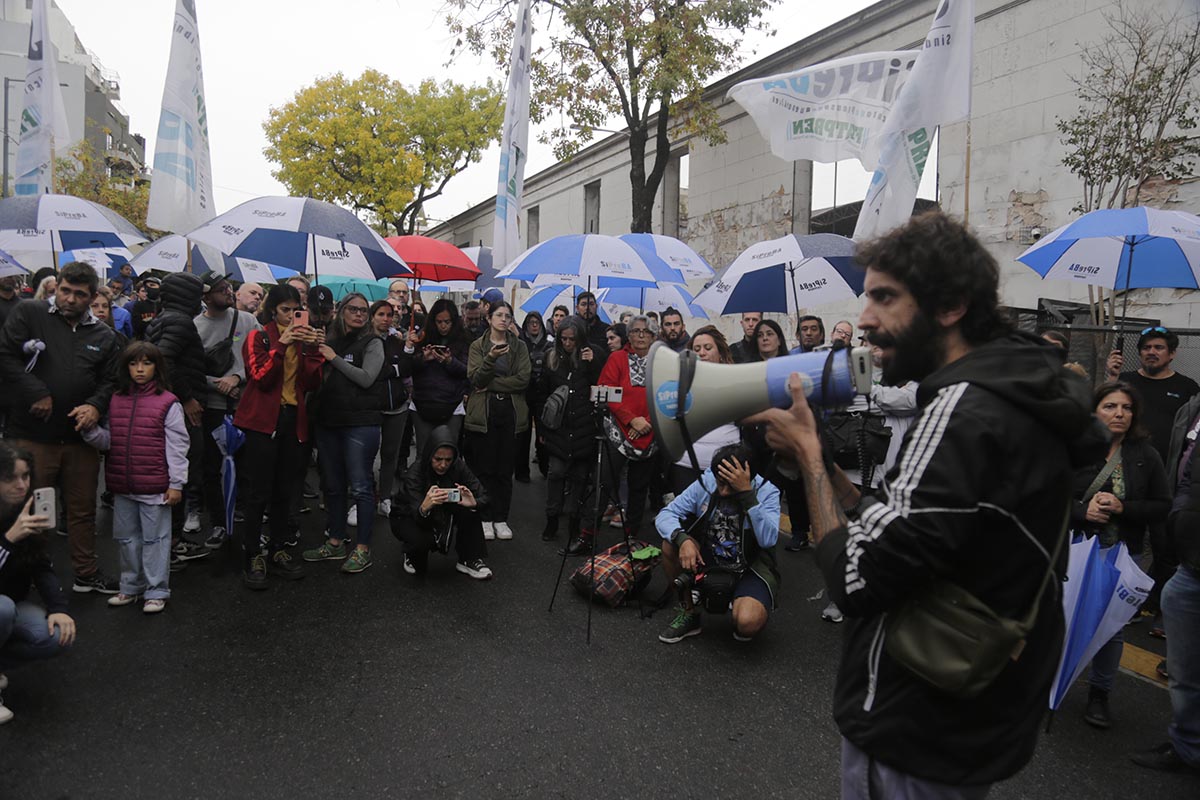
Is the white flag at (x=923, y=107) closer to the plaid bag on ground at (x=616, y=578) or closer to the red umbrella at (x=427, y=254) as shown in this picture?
the plaid bag on ground at (x=616, y=578)

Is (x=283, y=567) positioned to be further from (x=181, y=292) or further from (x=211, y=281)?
(x=211, y=281)

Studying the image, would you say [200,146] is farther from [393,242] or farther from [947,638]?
[947,638]

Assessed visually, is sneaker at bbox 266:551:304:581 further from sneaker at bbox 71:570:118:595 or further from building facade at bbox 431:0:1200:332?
building facade at bbox 431:0:1200:332

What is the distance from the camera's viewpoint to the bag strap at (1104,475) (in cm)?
380

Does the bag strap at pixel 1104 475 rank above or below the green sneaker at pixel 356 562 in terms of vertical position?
above

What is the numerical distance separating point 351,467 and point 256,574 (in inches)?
36.7

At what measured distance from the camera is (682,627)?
14.6 feet

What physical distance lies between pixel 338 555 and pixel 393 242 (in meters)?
4.86

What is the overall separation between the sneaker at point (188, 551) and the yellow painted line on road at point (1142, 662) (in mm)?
6046

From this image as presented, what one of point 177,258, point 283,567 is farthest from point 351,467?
point 177,258

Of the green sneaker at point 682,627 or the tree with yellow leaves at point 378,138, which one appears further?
the tree with yellow leaves at point 378,138

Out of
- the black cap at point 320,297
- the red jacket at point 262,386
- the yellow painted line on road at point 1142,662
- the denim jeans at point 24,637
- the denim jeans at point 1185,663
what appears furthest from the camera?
the black cap at point 320,297

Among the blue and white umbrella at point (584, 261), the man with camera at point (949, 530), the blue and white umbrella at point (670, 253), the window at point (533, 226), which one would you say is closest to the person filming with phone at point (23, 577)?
the man with camera at point (949, 530)

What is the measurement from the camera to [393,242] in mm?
9297
